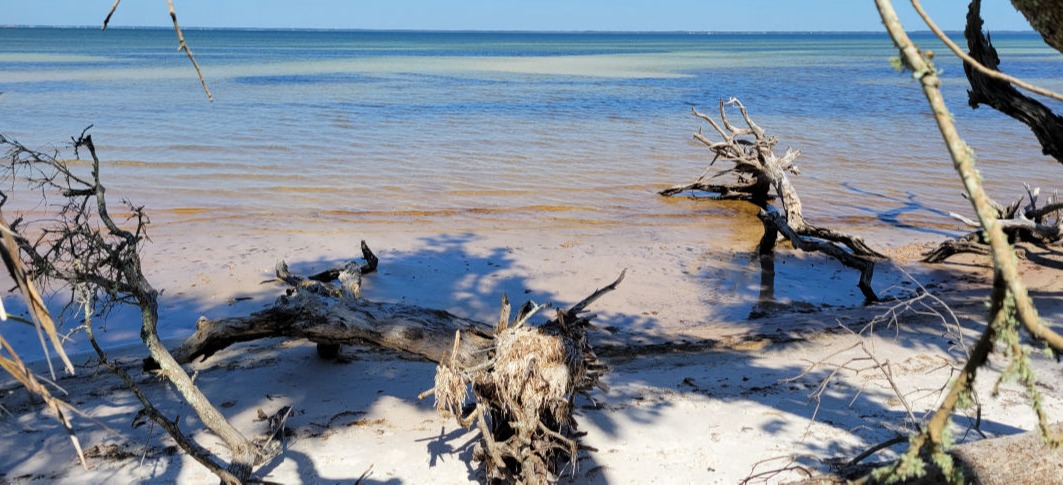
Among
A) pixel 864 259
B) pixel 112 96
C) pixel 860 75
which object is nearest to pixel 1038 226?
pixel 864 259

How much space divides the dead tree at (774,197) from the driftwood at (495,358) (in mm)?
4750

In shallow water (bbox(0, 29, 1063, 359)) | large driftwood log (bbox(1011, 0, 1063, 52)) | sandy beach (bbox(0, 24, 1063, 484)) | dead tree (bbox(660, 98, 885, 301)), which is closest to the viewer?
large driftwood log (bbox(1011, 0, 1063, 52))

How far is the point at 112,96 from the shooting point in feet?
83.9

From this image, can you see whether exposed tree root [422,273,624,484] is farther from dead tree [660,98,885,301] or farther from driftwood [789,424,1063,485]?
dead tree [660,98,885,301]

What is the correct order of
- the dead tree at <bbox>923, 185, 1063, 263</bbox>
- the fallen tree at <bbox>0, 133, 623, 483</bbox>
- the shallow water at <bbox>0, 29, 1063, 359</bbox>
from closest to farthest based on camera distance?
the fallen tree at <bbox>0, 133, 623, 483</bbox>, the dead tree at <bbox>923, 185, 1063, 263</bbox>, the shallow water at <bbox>0, 29, 1063, 359</bbox>

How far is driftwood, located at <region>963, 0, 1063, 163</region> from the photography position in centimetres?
348

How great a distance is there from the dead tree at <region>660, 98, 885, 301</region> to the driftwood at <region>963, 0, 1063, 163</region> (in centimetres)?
407

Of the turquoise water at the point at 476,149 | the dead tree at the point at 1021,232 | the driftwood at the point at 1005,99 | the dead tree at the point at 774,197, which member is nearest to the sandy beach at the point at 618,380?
the dead tree at the point at 1021,232

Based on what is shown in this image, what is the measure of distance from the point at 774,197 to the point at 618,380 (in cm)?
772

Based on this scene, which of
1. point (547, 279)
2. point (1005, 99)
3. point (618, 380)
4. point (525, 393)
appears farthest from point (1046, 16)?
point (547, 279)

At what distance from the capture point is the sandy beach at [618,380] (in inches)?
165

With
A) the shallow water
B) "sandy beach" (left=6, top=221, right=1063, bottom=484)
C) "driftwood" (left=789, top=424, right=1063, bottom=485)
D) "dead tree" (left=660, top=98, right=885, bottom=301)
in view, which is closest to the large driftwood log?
the shallow water

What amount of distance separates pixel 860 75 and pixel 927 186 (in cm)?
2990

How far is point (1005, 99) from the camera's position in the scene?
3.72m
